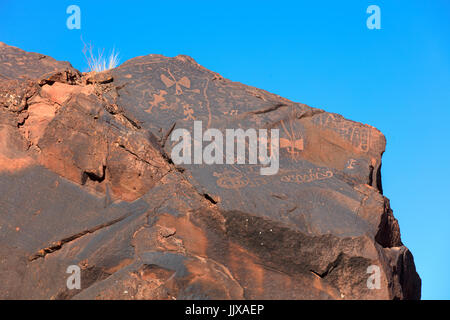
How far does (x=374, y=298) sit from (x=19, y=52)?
4.53 metres

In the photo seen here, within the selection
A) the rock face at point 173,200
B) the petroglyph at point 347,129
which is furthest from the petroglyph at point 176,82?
the petroglyph at point 347,129

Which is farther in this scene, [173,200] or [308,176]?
[308,176]

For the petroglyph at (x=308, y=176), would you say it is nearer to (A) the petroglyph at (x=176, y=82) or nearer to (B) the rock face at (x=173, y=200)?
(B) the rock face at (x=173, y=200)

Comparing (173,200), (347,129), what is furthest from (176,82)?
(347,129)

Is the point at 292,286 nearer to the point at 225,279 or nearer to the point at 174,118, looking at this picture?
the point at 225,279

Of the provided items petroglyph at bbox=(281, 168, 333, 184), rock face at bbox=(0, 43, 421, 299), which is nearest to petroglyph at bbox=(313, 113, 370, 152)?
rock face at bbox=(0, 43, 421, 299)

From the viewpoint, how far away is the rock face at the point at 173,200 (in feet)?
13.4

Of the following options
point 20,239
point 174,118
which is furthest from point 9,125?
point 174,118

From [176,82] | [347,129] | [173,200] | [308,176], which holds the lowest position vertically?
[173,200]

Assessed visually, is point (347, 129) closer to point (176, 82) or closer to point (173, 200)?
point (176, 82)

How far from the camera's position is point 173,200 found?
4.29 metres

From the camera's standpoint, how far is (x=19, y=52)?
5910 mm

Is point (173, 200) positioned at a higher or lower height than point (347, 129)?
lower

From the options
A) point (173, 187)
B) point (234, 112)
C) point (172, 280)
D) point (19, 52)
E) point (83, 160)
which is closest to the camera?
point (172, 280)
